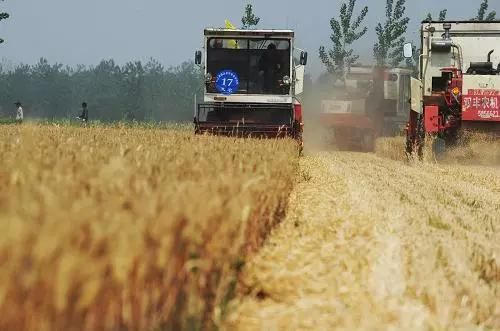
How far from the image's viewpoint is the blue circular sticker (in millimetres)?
15016

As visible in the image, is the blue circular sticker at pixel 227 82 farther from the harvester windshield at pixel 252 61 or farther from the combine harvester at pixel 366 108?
the combine harvester at pixel 366 108

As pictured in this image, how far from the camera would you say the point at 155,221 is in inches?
80.1

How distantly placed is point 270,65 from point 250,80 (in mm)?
524

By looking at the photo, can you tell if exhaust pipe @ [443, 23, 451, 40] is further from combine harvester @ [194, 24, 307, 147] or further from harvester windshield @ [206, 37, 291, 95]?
harvester windshield @ [206, 37, 291, 95]

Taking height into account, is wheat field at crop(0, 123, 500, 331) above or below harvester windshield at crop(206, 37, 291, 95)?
below

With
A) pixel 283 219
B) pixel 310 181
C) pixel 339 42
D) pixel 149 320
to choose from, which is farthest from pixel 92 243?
pixel 339 42

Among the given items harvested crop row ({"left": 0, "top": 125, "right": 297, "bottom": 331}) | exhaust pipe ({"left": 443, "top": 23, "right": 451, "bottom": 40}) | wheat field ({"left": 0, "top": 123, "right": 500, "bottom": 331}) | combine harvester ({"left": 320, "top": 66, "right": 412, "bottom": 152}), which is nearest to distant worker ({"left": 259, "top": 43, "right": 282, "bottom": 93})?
exhaust pipe ({"left": 443, "top": 23, "right": 451, "bottom": 40})

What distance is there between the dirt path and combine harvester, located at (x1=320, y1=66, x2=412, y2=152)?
16419 mm

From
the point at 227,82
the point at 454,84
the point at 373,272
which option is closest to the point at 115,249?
the point at 373,272

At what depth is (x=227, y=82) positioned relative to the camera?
49.6 ft

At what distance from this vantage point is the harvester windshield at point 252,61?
1512cm

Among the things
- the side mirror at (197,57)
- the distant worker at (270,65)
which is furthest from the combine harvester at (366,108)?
the side mirror at (197,57)

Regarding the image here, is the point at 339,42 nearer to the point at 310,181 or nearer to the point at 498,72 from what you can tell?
the point at 498,72

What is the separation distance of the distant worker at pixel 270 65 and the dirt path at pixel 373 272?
886 cm
